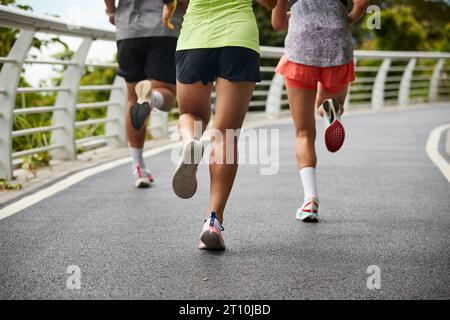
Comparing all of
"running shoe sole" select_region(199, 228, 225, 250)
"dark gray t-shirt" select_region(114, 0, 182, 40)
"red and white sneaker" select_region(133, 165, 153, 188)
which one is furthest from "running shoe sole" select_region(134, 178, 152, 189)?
"running shoe sole" select_region(199, 228, 225, 250)

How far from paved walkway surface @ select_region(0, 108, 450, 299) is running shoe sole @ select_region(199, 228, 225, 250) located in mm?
57

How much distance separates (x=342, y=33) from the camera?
16.4ft

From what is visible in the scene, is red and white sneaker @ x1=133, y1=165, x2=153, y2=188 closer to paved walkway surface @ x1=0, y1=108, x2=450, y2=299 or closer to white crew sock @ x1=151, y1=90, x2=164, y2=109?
paved walkway surface @ x1=0, y1=108, x2=450, y2=299

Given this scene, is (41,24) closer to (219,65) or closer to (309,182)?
(309,182)

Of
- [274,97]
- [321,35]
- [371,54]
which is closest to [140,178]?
[321,35]

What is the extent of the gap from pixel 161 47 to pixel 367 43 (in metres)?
30.6

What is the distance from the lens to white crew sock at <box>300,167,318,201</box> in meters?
5.07

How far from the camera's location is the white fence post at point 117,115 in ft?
30.4

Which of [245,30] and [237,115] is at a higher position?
[245,30]

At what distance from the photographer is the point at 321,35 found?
194 inches

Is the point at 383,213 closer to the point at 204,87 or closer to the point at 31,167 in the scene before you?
the point at 204,87

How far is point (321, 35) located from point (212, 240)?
1659 mm

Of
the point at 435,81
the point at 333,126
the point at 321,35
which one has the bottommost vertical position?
the point at 435,81
